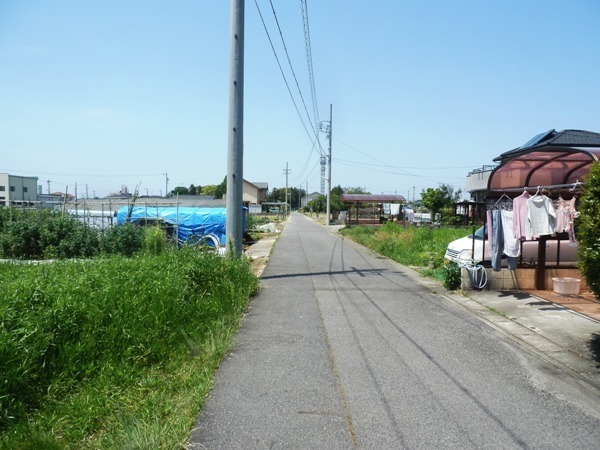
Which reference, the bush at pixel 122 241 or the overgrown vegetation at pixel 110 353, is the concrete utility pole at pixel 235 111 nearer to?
the overgrown vegetation at pixel 110 353

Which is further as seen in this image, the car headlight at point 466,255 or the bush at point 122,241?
the bush at point 122,241

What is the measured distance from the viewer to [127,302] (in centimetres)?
534

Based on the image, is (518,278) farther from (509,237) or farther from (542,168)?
(542,168)

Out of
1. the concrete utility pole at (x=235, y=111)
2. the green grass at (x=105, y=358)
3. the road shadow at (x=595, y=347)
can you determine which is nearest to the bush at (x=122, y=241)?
the concrete utility pole at (x=235, y=111)

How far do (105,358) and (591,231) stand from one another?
5279 mm

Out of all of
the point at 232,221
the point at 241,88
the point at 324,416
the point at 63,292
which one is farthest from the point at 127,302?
the point at 241,88

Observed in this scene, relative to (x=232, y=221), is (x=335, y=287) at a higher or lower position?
lower

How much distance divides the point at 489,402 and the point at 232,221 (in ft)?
24.4

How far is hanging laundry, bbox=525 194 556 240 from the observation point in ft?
26.9

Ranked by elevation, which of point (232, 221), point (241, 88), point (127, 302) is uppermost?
point (241, 88)

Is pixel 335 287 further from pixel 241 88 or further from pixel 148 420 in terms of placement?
pixel 148 420

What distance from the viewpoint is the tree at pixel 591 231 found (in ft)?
15.0

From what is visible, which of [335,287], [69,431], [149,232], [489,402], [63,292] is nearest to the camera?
[69,431]

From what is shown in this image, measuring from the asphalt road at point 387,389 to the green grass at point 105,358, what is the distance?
13.5 inches
